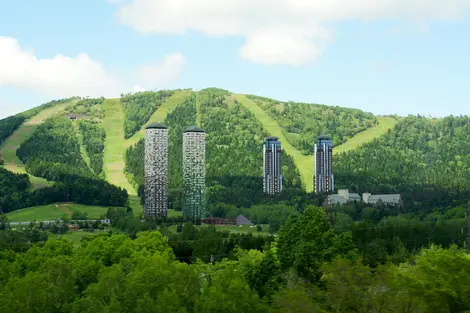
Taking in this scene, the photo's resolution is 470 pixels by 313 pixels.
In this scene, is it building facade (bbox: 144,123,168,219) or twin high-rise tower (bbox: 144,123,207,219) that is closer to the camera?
building facade (bbox: 144,123,168,219)

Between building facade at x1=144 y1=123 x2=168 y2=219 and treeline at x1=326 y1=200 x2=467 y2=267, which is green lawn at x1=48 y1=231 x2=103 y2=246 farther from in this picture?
treeline at x1=326 y1=200 x2=467 y2=267

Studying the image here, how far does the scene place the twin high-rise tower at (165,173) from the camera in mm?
184250

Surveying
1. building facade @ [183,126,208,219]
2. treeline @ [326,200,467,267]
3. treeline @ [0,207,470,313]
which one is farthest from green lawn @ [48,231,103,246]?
treeline @ [0,207,470,313]

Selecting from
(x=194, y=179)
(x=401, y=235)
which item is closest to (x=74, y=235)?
(x=194, y=179)

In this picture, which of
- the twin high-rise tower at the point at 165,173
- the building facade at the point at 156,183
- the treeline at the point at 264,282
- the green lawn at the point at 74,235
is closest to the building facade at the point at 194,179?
the twin high-rise tower at the point at 165,173

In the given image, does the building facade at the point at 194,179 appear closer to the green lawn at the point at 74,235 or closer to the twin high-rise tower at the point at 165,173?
the twin high-rise tower at the point at 165,173

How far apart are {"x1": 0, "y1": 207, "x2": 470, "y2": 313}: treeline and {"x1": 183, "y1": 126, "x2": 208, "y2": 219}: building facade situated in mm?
97278

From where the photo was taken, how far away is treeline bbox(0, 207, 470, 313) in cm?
4400

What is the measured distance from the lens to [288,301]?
41.5 meters

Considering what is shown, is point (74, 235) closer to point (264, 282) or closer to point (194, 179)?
point (194, 179)

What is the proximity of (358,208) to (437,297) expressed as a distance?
5887 inches

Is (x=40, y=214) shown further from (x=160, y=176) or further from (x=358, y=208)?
(x=358, y=208)

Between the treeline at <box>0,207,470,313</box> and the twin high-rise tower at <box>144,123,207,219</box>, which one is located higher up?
the twin high-rise tower at <box>144,123,207,219</box>

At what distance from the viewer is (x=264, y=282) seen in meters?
71.6
